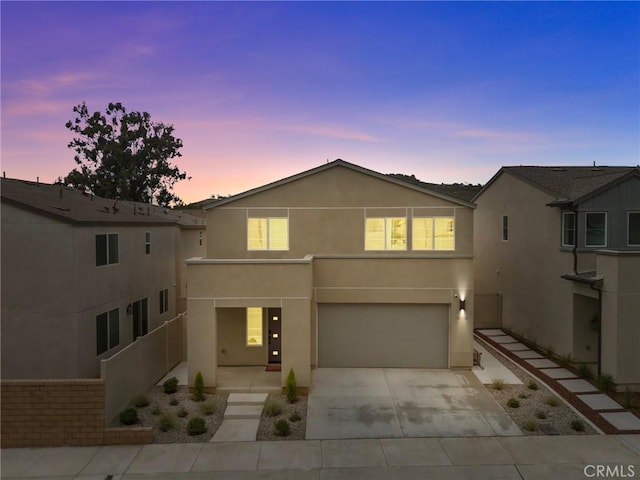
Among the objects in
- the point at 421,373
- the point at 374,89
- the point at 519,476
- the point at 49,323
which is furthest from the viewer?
the point at 374,89

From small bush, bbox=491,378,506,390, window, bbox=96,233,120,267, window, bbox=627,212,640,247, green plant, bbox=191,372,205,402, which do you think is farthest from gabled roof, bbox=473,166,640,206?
window, bbox=96,233,120,267

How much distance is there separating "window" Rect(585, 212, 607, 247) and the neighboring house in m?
0.03

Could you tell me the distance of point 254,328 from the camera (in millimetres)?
14336

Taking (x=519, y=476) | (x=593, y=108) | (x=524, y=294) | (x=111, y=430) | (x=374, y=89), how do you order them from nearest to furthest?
(x=519, y=476) < (x=111, y=430) < (x=524, y=294) < (x=374, y=89) < (x=593, y=108)

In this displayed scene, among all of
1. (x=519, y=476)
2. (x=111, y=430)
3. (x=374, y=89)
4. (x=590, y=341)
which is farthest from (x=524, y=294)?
(x=111, y=430)

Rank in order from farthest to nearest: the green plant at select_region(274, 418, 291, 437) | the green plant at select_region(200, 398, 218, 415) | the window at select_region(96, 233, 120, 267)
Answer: the window at select_region(96, 233, 120, 267) → the green plant at select_region(200, 398, 218, 415) → the green plant at select_region(274, 418, 291, 437)

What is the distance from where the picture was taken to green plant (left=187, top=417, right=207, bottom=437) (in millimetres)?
9461

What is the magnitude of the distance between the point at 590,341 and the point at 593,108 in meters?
16.2

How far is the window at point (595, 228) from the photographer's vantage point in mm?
13992

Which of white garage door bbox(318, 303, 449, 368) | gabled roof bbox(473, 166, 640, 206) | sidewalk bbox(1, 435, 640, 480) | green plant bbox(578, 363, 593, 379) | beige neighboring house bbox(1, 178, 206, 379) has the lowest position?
sidewalk bbox(1, 435, 640, 480)

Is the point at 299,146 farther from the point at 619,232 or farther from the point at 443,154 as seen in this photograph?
the point at 619,232

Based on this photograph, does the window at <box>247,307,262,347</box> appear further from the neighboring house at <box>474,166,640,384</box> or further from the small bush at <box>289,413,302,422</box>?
the neighboring house at <box>474,166,640,384</box>

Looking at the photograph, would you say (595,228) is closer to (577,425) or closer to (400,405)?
(577,425)

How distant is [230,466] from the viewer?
26.7 ft
